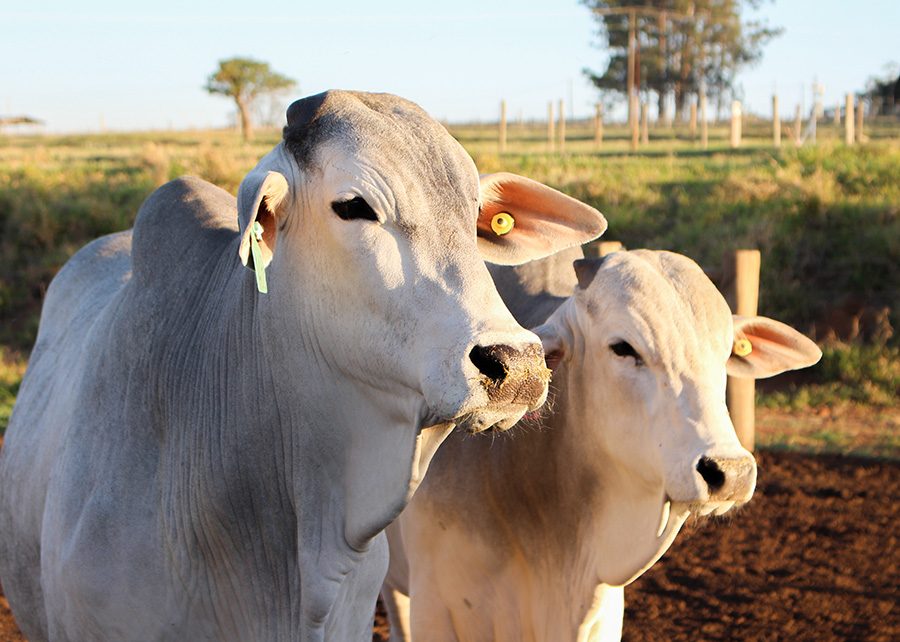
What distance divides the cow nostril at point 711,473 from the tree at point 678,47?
4221 centimetres

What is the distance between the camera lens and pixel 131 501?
2.34 meters

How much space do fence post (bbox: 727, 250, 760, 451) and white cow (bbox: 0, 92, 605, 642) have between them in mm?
4694

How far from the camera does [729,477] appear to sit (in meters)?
2.80

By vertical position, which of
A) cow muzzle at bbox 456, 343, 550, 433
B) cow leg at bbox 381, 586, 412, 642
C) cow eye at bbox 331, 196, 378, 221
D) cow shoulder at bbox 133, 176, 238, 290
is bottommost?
cow leg at bbox 381, 586, 412, 642

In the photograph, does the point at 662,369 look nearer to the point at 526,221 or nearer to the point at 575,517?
the point at 575,517

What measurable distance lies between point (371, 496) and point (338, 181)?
59 cm

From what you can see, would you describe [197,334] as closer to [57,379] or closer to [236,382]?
[236,382]

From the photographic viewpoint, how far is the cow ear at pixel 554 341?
3.38 metres

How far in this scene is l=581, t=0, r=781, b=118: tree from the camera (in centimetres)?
4416

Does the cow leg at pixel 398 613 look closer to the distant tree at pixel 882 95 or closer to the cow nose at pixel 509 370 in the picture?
the cow nose at pixel 509 370

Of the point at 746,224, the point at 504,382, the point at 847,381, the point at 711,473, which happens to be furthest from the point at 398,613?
the point at 746,224

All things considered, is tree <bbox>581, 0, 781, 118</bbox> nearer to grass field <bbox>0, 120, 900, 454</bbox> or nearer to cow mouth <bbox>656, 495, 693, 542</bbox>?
grass field <bbox>0, 120, 900, 454</bbox>

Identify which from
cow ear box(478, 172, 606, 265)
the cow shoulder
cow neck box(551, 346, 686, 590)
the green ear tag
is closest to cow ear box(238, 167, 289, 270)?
the green ear tag

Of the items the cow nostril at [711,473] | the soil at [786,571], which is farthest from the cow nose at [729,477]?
the soil at [786,571]
